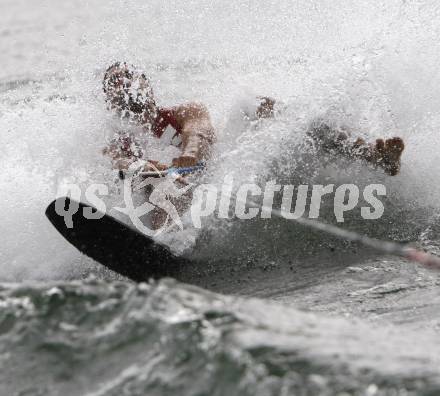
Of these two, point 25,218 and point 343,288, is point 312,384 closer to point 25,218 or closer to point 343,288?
point 343,288

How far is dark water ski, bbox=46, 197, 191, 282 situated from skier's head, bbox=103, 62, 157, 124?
142 centimetres

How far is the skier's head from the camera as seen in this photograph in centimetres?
553

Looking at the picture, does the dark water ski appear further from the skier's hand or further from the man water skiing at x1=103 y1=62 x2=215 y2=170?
the man water skiing at x1=103 y1=62 x2=215 y2=170

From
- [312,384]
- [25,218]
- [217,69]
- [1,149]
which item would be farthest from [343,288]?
[217,69]

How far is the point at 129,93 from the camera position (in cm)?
561

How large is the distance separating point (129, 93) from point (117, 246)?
1.56 meters

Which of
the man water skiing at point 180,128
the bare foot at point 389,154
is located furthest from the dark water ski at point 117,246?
A: the bare foot at point 389,154

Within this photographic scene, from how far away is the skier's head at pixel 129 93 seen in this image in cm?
553

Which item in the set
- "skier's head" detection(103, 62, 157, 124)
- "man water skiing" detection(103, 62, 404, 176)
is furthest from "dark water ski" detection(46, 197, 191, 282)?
"skier's head" detection(103, 62, 157, 124)

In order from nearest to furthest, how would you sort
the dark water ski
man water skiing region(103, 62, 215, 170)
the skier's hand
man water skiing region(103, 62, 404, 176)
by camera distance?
the dark water ski, the skier's hand, man water skiing region(103, 62, 404, 176), man water skiing region(103, 62, 215, 170)

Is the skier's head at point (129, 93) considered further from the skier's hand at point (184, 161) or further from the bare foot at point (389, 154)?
the bare foot at point (389, 154)

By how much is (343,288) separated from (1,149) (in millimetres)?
3500

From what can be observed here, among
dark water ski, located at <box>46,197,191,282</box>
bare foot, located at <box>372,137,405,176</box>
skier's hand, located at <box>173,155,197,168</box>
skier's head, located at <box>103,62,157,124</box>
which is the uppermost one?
skier's head, located at <box>103,62,157,124</box>

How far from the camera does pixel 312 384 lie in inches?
87.1
